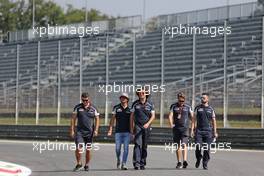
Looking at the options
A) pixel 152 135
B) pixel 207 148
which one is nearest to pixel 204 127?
pixel 207 148

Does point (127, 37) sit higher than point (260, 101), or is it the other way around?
point (127, 37)

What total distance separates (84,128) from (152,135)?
11.2 meters

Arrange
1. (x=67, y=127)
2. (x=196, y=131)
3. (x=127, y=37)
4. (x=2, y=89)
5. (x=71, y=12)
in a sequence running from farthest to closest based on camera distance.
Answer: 1. (x=71, y=12)
2. (x=127, y=37)
3. (x=2, y=89)
4. (x=67, y=127)
5. (x=196, y=131)

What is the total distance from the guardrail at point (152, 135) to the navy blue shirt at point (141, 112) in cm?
816

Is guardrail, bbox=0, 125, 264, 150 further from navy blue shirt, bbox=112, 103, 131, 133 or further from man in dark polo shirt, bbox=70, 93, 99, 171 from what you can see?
man in dark polo shirt, bbox=70, 93, 99, 171

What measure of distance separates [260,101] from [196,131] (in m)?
8.93

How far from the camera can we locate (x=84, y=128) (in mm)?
15828

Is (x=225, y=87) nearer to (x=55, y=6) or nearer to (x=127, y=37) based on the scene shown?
(x=127, y=37)

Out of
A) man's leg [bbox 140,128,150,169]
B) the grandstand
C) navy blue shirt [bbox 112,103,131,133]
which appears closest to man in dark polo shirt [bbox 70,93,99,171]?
navy blue shirt [bbox 112,103,131,133]

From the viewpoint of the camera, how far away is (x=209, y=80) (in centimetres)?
2706

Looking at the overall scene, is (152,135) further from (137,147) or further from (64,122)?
(137,147)

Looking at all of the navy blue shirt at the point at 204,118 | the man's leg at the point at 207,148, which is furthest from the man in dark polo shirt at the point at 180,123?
the man's leg at the point at 207,148

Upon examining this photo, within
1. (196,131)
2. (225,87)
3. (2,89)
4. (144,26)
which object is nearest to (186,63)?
(225,87)

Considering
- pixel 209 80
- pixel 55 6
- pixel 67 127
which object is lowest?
pixel 67 127
